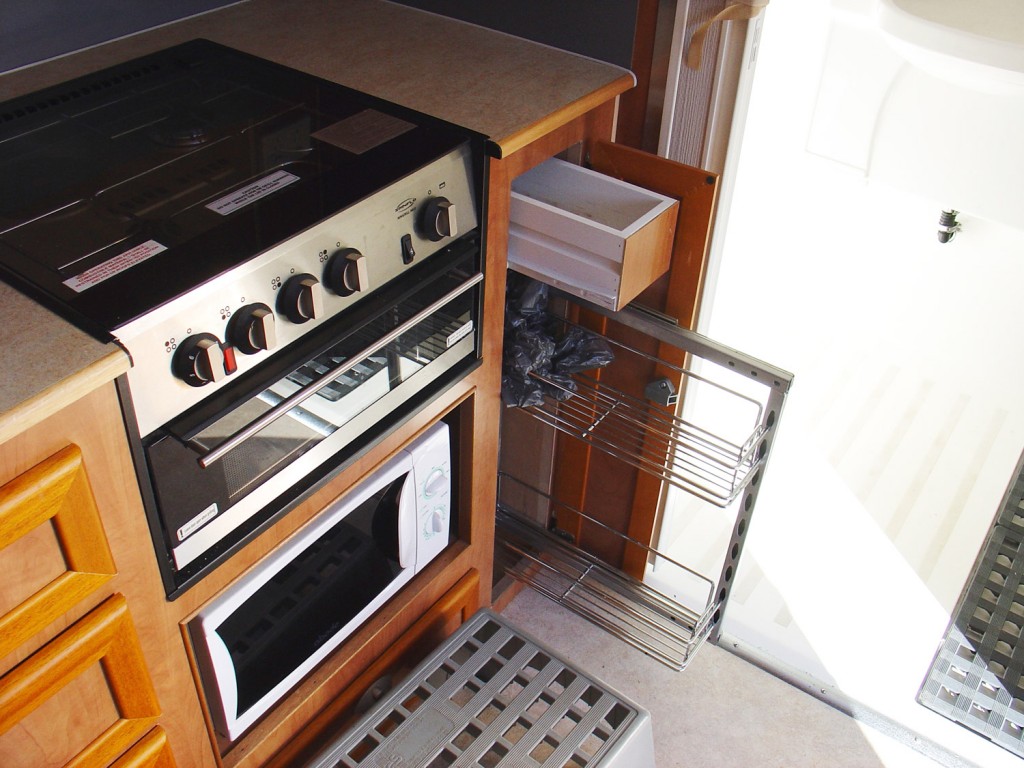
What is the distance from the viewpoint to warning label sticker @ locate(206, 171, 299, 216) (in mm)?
1212

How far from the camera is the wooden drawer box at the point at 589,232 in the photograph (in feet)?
4.82

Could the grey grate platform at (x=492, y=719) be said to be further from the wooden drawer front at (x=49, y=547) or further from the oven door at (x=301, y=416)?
the wooden drawer front at (x=49, y=547)

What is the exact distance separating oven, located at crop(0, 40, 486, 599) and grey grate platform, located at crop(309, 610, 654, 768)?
1.46ft

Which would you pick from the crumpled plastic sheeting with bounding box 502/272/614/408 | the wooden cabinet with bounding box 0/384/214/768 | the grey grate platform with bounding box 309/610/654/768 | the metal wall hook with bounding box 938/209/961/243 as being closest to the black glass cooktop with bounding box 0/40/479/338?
the wooden cabinet with bounding box 0/384/214/768

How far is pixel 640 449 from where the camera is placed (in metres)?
1.95

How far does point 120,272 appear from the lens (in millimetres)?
1089

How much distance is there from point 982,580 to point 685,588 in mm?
1410

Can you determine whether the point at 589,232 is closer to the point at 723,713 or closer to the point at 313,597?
the point at 313,597

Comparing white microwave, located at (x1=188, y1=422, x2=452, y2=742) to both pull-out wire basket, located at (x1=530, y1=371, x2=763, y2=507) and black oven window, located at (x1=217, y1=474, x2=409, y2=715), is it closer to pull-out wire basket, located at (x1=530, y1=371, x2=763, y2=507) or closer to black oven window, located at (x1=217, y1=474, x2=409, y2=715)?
black oven window, located at (x1=217, y1=474, x2=409, y2=715)

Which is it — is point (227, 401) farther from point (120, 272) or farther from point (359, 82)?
point (359, 82)

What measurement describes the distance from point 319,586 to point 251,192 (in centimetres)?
61

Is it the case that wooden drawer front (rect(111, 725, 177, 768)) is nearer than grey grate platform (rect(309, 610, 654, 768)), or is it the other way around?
wooden drawer front (rect(111, 725, 177, 768))

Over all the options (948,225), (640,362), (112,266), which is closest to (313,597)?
(112,266)

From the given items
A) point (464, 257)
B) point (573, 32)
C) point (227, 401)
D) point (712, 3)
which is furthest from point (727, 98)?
point (227, 401)
